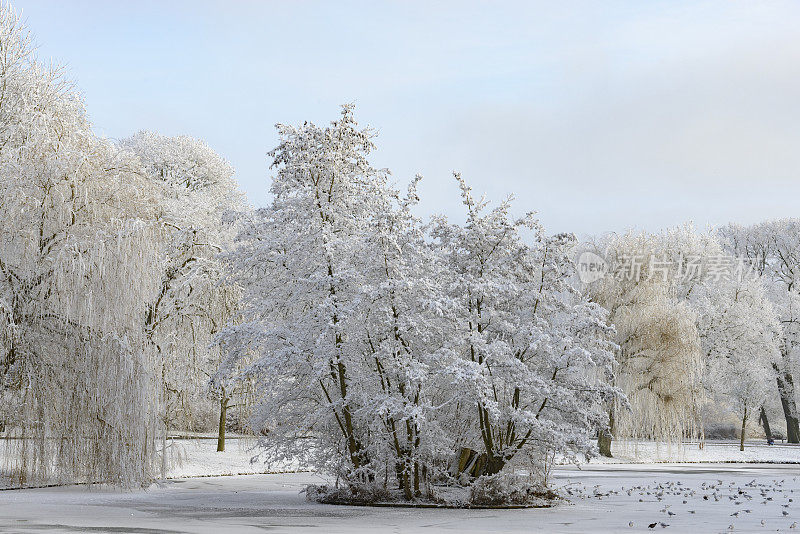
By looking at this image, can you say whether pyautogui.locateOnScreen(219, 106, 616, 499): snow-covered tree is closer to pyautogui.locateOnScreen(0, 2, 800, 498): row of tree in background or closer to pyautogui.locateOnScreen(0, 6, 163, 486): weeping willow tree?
pyautogui.locateOnScreen(0, 2, 800, 498): row of tree in background

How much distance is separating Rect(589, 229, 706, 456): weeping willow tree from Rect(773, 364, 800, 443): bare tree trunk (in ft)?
57.5

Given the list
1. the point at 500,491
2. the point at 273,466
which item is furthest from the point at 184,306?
the point at 500,491

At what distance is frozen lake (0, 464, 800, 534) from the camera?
13.4 meters

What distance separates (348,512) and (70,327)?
7232 mm

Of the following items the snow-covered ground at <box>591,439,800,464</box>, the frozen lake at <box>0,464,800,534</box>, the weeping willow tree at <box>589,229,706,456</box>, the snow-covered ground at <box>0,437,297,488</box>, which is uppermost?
the weeping willow tree at <box>589,229,706,456</box>

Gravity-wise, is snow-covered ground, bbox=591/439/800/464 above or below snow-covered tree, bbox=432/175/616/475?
below

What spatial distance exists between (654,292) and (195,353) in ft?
66.8

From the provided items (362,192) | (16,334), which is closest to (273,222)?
(362,192)

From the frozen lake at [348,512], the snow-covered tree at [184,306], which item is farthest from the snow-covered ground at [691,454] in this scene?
the snow-covered tree at [184,306]

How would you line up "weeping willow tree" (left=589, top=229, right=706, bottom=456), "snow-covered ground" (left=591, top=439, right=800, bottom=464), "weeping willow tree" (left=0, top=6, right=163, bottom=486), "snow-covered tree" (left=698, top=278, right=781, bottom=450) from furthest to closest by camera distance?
1. "snow-covered tree" (left=698, top=278, right=781, bottom=450)
2. "snow-covered ground" (left=591, top=439, right=800, bottom=464)
3. "weeping willow tree" (left=589, top=229, right=706, bottom=456)
4. "weeping willow tree" (left=0, top=6, right=163, bottom=486)

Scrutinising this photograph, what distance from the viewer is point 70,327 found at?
18.5 meters

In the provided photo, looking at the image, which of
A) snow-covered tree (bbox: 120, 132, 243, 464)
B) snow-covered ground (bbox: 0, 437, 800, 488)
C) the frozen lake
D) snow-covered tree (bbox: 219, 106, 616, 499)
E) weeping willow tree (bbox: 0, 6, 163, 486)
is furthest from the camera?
snow-covered ground (bbox: 0, 437, 800, 488)

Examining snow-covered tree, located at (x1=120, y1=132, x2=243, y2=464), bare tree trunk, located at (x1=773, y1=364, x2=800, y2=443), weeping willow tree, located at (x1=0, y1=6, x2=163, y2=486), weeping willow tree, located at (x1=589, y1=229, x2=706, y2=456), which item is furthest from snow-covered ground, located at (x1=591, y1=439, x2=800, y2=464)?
weeping willow tree, located at (x1=0, y1=6, x2=163, y2=486)

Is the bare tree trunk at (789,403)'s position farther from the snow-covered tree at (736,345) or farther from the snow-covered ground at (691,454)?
the snow-covered ground at (691,454)
